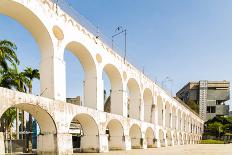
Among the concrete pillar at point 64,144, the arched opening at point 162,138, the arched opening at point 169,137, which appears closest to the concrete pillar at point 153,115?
the arched opening at point 162,138

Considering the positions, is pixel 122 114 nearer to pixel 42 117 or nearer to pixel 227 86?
pixel 42 117

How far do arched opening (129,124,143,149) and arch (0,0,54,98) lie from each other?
18119mm

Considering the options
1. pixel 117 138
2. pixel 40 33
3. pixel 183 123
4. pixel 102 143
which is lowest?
pixel 183 123

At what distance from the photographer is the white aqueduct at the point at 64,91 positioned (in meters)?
21.8

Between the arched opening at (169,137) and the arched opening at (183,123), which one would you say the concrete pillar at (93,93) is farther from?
the arched opening at (183,123)

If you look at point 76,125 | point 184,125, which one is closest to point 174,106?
Result: point 184,125

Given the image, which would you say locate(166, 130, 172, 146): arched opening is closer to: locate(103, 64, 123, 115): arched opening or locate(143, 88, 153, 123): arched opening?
locate(143, 88, 153, 123): arched opening

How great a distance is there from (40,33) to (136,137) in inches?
853

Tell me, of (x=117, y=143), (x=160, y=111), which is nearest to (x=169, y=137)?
(x=160, y=111)

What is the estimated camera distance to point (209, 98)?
108 meters

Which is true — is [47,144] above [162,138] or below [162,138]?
above

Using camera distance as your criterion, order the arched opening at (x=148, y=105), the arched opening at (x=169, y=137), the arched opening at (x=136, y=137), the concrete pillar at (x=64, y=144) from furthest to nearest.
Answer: the arched opening at (x=169, y=137) < the arched opening at (x=148, y=105) < the arched opening at (x=136, y=137) < the concrete pillar at (x=64, y=144)

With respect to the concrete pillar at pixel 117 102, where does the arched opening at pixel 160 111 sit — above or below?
below

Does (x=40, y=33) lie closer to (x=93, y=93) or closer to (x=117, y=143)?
(x=93, y=93)
